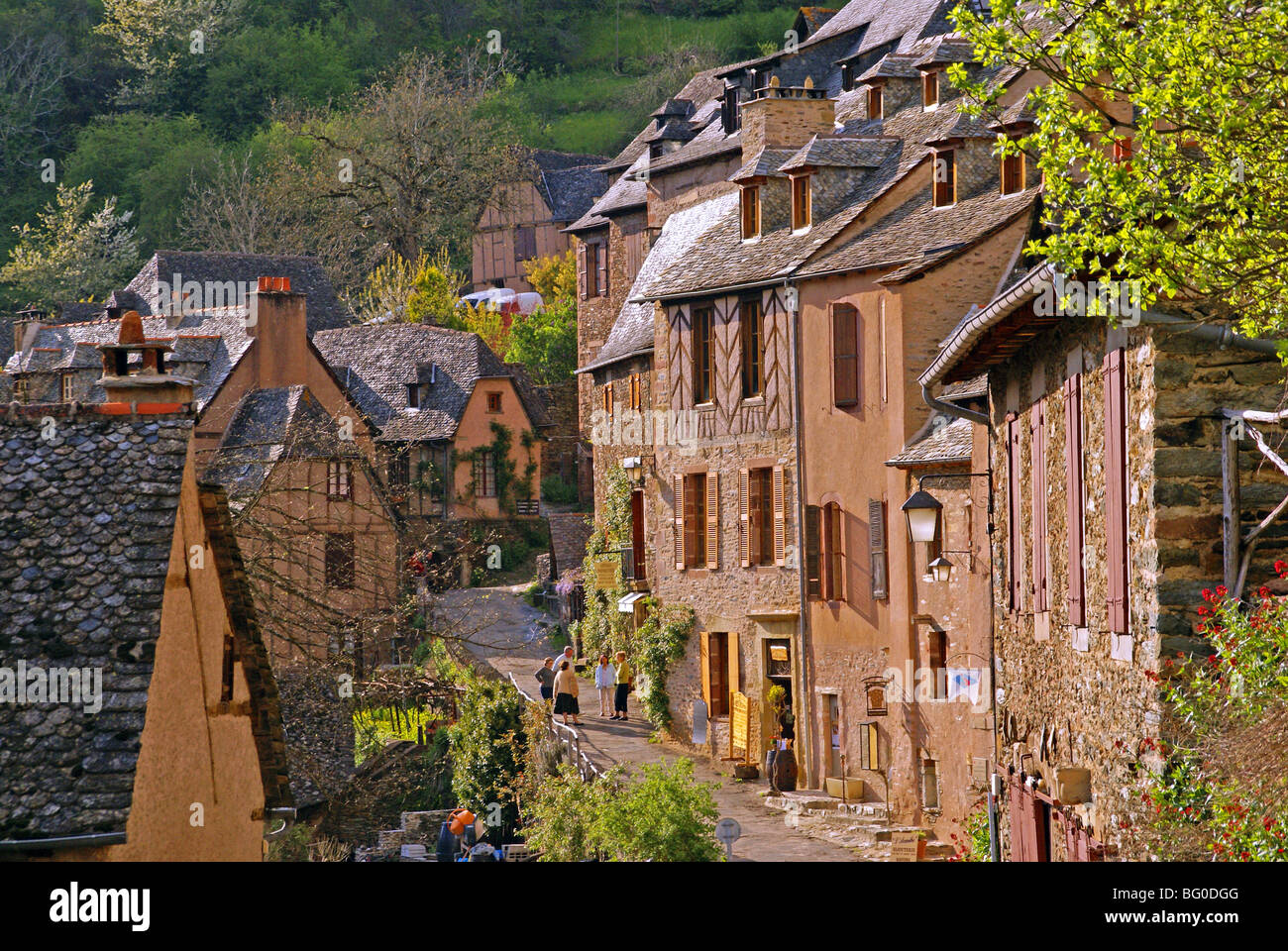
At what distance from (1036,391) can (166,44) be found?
7794 centimetres

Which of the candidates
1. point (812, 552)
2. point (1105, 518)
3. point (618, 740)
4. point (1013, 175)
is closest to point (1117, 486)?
point (1105, 518)

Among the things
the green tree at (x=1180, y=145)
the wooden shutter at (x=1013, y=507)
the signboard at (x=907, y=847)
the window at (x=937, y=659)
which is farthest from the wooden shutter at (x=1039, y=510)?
the window at (x=937, y=659)

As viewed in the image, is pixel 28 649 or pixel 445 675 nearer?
pixel 28 649

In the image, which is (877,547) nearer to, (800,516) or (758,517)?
(800,516)

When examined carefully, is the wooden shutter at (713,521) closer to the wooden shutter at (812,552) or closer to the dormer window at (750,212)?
the wooden shutter at (812,552)

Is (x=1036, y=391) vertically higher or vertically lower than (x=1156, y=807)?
higher

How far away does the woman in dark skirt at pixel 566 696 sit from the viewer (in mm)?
30219

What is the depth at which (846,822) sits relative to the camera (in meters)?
22.7

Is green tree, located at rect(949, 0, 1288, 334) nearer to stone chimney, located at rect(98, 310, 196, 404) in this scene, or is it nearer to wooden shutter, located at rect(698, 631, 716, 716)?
stone chimney, located at rect(98, 310, 196, 404)

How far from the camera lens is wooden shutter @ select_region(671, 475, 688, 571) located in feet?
99.7

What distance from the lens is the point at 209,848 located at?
1201cm

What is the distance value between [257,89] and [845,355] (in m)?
64.4
